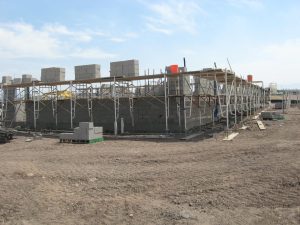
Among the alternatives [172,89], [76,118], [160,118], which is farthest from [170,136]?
[76,118]

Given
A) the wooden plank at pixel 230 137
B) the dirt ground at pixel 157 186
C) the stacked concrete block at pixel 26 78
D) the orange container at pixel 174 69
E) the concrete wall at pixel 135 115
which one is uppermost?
the stacked concrete block at pixel 26 78

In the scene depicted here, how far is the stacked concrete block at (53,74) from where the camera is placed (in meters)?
23.5

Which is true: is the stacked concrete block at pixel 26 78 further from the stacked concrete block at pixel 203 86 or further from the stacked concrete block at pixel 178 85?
the stacked concrete block at pixel 203 86

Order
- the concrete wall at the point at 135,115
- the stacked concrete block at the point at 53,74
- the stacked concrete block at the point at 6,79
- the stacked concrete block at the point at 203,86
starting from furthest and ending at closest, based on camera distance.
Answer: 1. the stacked concrete block at the point at 6,79
2. the stacked concrete block at the point at 53,74
3. the stacked concrete block at the point at 203,86
4. the concrete wall at the point at 135,115

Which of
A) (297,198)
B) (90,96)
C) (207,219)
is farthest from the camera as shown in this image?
(90,96)

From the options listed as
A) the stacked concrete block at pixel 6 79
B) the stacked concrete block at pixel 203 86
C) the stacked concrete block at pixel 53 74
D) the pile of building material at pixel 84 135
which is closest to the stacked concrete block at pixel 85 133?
the pile of building material at pixel 84 135

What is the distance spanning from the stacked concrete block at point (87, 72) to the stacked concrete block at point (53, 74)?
170 centimetres

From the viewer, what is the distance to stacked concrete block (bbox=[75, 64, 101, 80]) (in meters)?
22.0

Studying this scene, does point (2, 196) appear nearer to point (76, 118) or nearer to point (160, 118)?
point (160, 118)

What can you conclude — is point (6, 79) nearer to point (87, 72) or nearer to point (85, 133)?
point (87, 72)

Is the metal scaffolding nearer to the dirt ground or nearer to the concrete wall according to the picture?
the concrete wall

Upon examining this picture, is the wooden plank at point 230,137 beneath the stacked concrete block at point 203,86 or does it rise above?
beneath

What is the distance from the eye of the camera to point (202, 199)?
704 centimetres

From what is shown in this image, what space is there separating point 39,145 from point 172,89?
23.9ft
